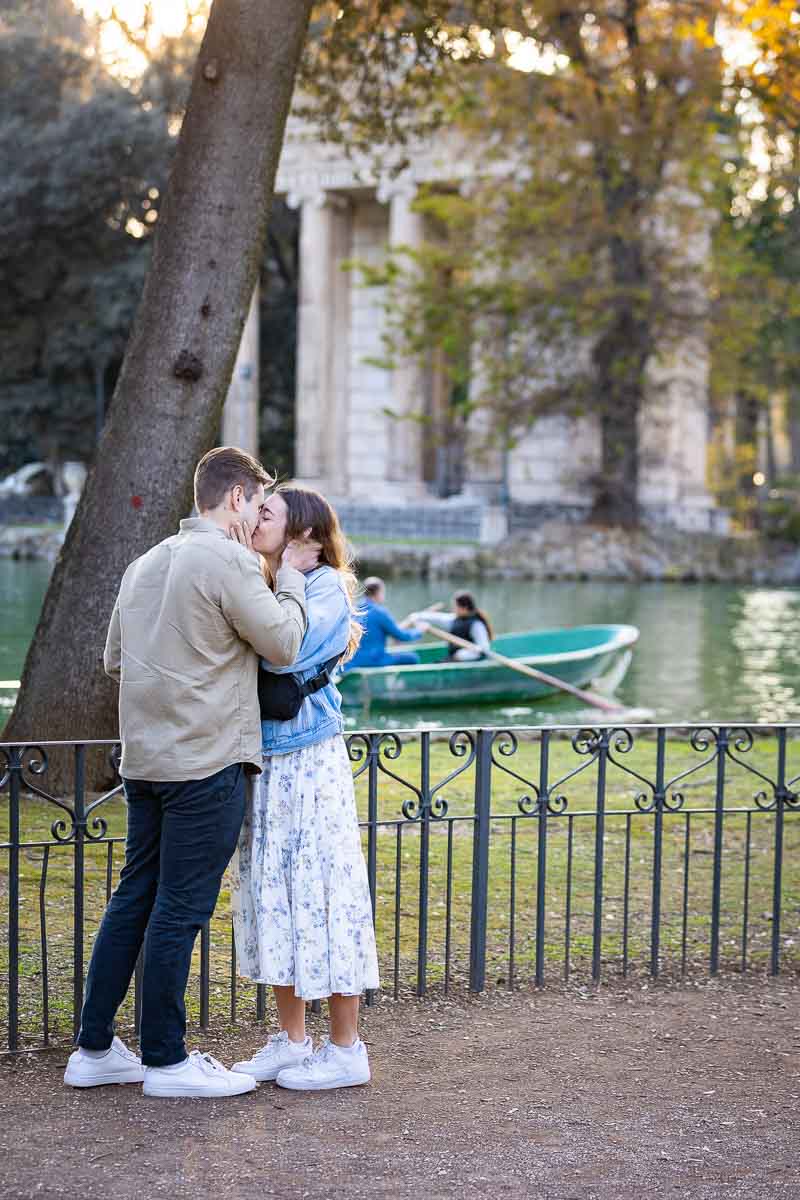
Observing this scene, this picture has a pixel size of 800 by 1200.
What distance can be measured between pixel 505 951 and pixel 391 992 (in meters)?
0.97

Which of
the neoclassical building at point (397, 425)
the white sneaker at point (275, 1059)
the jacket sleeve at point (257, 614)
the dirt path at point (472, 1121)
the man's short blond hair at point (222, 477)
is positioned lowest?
the dirt path at point (472, 1121)

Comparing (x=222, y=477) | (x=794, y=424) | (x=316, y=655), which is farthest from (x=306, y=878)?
(x=794, y=424)

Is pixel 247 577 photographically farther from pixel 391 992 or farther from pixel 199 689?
pixel 391 992

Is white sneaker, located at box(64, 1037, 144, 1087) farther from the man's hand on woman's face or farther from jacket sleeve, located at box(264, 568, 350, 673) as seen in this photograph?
the man's hand on woman's face

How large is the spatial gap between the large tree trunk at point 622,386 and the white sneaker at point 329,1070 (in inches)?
1355

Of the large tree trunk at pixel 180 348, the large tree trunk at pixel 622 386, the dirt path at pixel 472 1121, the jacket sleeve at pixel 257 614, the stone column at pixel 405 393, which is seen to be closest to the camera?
the dirt path at pixel 472 1121

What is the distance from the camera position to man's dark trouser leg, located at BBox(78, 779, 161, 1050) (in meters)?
4.89

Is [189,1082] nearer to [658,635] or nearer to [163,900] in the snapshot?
[163,900]

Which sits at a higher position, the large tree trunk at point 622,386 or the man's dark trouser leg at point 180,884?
the large tree trunk at point 622,386

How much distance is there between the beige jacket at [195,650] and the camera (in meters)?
4.68

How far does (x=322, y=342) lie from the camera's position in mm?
51812

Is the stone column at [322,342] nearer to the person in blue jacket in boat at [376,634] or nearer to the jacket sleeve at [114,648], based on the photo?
the person in blue jacket in boat at [376,634]

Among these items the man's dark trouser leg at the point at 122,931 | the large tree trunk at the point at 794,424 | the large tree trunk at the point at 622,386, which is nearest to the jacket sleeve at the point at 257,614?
the man's dark trouser leg at the point at 122,931

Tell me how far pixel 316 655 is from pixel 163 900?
871 millimetres
